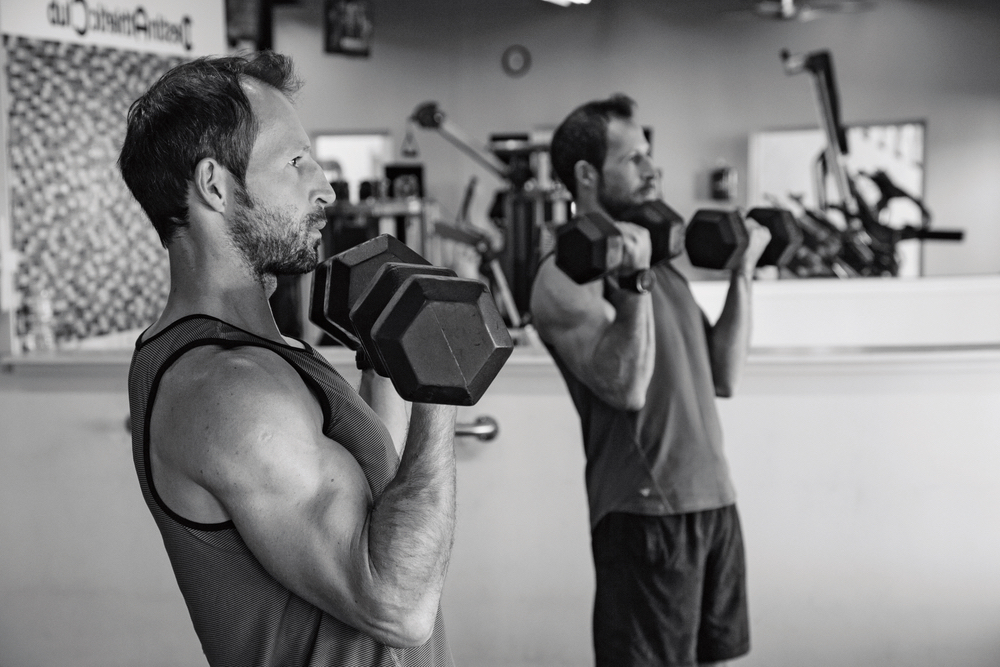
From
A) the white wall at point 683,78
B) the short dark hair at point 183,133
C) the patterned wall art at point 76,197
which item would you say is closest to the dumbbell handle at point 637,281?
the short dark hair at point 183,133

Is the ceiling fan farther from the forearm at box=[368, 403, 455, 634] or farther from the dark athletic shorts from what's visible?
the forearm at box=[368, 403, 455, 634]

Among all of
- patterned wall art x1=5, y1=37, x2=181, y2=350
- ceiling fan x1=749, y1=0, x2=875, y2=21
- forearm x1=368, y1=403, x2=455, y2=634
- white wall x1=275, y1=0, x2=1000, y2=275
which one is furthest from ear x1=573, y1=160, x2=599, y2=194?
white wall x1=275, y1=0, x2=1000, y2=275

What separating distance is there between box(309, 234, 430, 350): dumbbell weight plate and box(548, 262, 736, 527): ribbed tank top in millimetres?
709

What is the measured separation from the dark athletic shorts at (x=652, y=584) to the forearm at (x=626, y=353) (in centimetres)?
24

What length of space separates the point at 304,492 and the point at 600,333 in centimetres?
90

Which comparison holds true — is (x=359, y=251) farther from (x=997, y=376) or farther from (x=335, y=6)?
(x=335, y=6)

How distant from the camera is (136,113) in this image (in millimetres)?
1100

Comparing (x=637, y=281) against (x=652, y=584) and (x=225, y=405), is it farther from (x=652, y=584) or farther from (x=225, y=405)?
(x=225, y=405)

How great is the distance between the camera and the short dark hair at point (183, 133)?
1.06m

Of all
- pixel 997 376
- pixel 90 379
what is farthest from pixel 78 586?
pixel 997 376

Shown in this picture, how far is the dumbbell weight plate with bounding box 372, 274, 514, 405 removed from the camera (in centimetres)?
89

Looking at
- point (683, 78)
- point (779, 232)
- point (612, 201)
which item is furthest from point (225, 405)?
point (683, 78)

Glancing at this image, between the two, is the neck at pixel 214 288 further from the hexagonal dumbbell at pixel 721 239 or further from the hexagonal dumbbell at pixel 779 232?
the hexagonal dumbbell at pixel 779 232

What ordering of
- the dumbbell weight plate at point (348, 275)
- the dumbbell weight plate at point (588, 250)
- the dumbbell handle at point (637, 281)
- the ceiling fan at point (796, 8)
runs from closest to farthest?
the dumbbell weight plate at point (348, 275) → the dumbbell weight plate at point (588, 250) → the dumbbell handle at point (637, 281) → the ceiling fan at point (796, 8)
